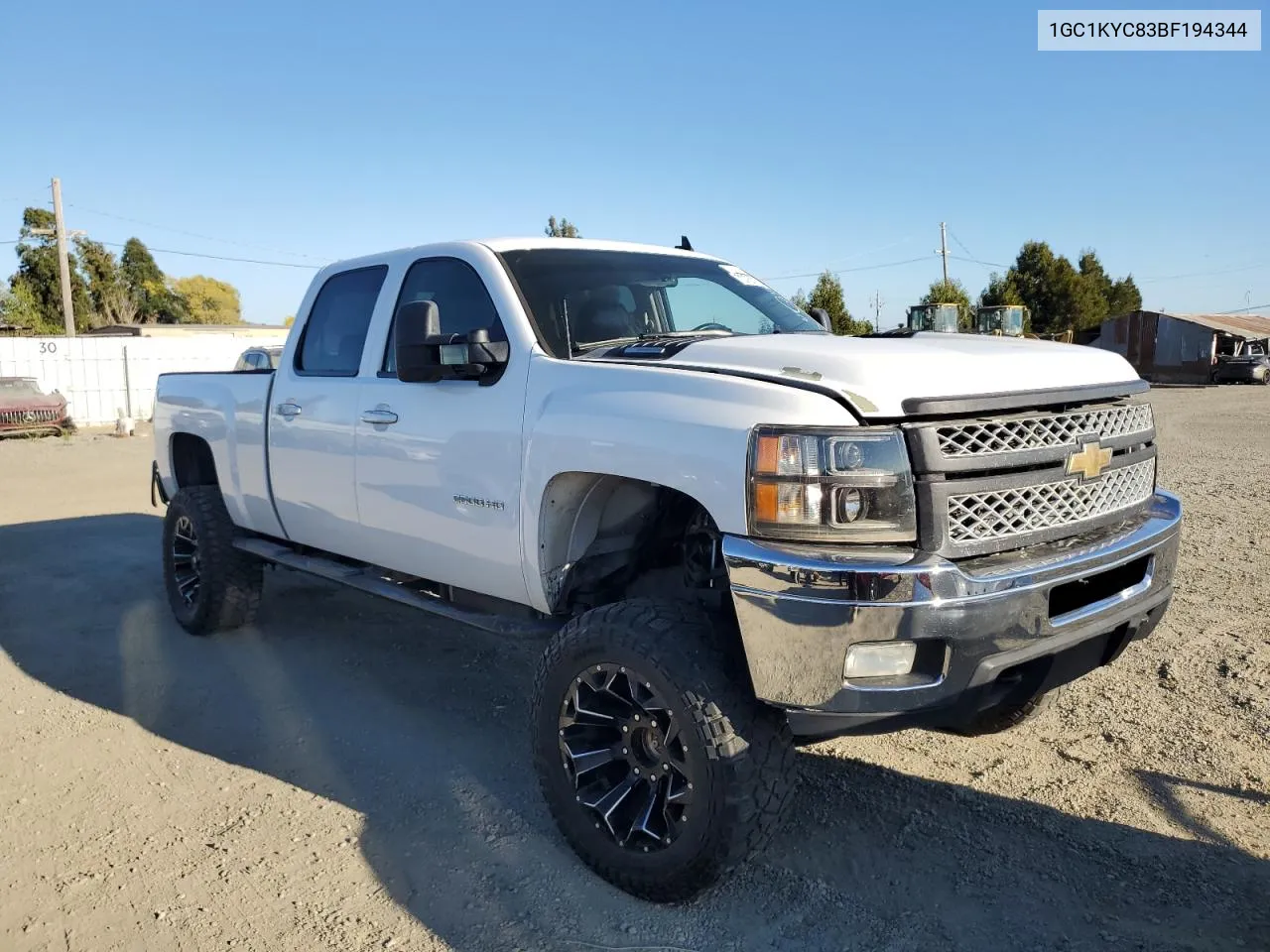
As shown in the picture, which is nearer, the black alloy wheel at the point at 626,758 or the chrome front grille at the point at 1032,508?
the chrome front grille at the point at 1032,508

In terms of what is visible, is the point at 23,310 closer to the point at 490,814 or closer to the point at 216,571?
the point at 216,571

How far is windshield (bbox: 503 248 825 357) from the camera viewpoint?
12.2 ft

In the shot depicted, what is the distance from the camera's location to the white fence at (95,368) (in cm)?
2248

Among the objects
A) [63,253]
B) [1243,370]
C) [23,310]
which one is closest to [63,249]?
[63,253]

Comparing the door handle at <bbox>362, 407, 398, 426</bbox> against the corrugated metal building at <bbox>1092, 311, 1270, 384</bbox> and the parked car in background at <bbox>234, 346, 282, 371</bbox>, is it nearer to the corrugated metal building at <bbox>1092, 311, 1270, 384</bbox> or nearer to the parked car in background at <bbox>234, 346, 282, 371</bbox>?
the parked car in background at <bbox>234, 346, 282, 371</bbox>

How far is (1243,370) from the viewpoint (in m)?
35.9

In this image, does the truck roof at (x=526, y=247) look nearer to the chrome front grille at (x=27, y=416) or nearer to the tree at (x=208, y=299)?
the chrome front grille at (x=27, y=416)

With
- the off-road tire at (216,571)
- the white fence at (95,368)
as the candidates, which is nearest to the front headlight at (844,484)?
the off-road tire at (216,571)

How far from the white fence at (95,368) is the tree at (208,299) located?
65460 mm

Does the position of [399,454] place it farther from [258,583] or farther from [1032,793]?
[1032,793]

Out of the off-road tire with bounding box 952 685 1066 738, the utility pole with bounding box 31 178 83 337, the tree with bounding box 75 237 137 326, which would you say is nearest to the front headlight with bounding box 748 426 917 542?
the off-road tire with bounding box 952 685 1066 738

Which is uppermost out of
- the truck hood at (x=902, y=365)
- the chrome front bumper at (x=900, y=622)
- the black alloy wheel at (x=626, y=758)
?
the truck hood at (x=902, y=365)

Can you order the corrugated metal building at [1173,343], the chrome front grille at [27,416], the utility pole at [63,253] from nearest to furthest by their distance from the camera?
1. the chrome front grille at [27,416]
2. the utility pole at [63,253]
3. the corrugated metal building at [1173,343]

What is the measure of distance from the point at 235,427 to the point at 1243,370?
39.6m
